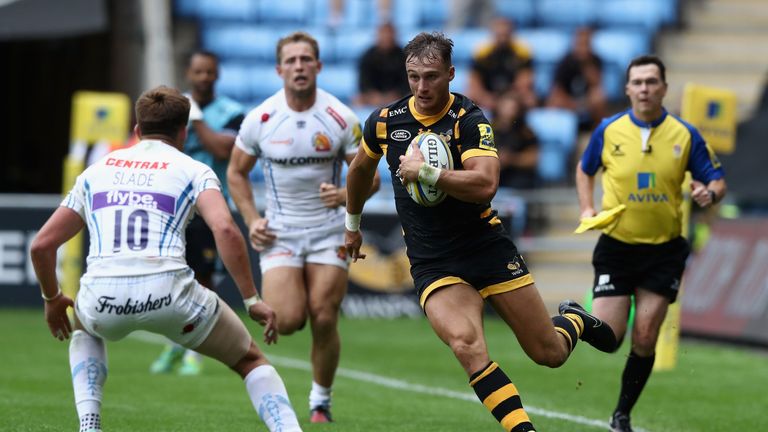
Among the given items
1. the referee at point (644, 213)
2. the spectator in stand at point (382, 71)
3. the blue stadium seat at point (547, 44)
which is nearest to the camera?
the referee at point (644, 213)

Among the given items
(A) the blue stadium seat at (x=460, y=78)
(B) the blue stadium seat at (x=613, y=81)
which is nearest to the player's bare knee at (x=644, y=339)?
(B) the blue stadium seat at (x=613, y=81)

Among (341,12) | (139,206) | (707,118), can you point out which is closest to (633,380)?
(139,206)

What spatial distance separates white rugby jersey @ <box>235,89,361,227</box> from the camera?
30.6 feet

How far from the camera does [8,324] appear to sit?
1638 centimetres

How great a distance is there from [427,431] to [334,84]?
13263 millimetres

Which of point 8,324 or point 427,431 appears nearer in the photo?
point 427,431

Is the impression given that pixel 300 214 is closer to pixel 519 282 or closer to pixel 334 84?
pixel 519 282

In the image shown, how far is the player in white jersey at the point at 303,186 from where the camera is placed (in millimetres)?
9203

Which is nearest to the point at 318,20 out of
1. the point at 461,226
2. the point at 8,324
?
the point at 8,324

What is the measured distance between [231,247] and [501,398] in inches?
59.9

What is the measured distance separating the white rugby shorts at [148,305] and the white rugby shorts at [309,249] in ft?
9.19

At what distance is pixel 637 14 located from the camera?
22.0m

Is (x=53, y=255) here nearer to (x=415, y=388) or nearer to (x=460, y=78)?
(x=415, y=388)

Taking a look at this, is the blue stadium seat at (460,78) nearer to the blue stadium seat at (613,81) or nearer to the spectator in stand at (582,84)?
the spectator in stand at (582,84)
